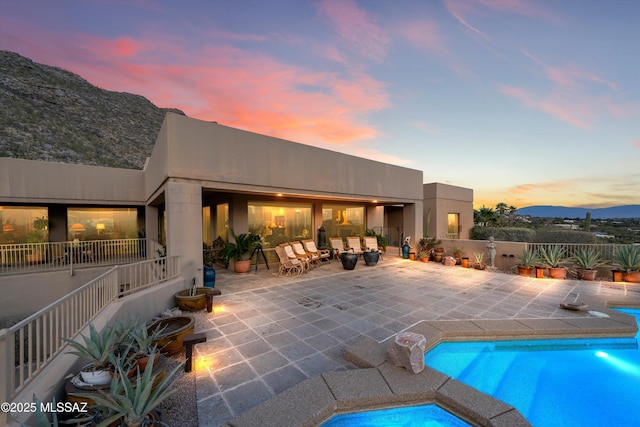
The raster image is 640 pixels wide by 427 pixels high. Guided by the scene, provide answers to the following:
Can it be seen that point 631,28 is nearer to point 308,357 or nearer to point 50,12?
point 308,357

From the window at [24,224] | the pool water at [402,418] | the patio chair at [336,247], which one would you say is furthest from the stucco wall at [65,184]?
the pool water at [402,418]

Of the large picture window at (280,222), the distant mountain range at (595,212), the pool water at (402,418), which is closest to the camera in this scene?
the pool water at (402,418)

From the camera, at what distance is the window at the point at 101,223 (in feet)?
41.4

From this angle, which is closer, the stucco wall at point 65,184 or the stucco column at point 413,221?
the stucco wall at point 65,184

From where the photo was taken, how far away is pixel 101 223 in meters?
13.4

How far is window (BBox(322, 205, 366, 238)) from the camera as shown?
1253 centimetres

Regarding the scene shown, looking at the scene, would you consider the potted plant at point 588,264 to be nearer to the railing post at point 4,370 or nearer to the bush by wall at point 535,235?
the bush by wall at point 535,235

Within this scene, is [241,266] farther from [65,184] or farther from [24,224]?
[24,224]

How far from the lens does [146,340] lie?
294cm

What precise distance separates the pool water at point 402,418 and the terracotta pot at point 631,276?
31.4ft

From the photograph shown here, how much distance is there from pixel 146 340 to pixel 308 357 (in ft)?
6.79

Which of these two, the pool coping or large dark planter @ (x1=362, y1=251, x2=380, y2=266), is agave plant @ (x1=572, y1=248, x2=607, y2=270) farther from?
the pool coping

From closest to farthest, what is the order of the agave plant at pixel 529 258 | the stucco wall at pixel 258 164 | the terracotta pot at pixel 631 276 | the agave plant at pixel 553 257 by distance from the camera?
the stucco wall at pixel 258 164 < the terracotta pot at pixel 631 276 < the agave plant at pixel 553 257 < the agave plant at pixel 529 258

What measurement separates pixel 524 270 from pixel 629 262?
107 inches
